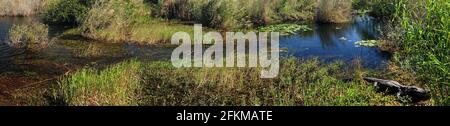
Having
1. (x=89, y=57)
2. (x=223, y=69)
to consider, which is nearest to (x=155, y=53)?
(x=89, y=57)

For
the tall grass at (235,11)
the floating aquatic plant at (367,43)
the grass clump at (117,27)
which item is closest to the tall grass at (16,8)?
the tall grass at (235,11)

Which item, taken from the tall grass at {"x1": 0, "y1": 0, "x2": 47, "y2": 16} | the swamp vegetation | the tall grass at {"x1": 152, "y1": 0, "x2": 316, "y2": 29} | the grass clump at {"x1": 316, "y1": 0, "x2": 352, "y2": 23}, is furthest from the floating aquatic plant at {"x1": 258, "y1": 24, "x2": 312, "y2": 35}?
the tall grass at {"x1": 0, "y1": 0, "x2": 47, "y2": 16}

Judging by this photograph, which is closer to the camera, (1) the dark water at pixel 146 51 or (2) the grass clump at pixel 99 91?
(2) the grass clump at pixel 99 91

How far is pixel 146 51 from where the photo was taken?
54.4 feet

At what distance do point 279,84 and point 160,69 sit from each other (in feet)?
10.3

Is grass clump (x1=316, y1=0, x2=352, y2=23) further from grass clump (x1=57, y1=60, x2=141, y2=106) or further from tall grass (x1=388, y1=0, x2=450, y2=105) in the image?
grass clump (x1=57, y1=60, x2=141, y2=106)

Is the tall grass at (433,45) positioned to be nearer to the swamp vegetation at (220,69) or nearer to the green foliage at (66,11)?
the swamp vegetation at (220,69)

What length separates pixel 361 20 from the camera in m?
25.2

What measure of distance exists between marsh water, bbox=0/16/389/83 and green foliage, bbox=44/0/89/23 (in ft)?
1.35

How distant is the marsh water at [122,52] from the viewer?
14324 mm

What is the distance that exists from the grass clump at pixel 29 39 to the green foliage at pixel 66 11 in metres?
2.63

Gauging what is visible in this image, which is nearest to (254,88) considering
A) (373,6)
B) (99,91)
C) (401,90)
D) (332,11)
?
(401,90)
